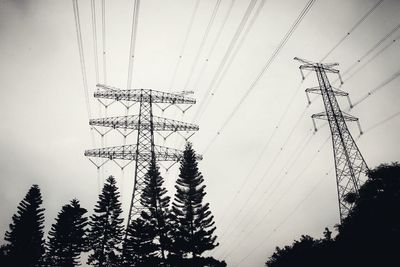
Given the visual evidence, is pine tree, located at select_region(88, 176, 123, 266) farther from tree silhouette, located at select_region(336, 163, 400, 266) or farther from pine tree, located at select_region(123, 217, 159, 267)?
tree silhouette, located at select_region(336, 163, 400, 266)

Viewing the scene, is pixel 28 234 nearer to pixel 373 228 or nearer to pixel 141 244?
pixel 141 244

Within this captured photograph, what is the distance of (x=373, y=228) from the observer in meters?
25.7

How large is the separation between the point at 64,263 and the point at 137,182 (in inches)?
915

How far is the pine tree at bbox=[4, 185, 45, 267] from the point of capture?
35844 mm

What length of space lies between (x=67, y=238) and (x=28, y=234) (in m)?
5.72

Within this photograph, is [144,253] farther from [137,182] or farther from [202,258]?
[137,182]

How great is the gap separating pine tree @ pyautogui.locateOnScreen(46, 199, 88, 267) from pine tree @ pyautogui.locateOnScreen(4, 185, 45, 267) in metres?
1.71

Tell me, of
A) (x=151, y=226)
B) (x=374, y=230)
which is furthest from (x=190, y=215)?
(x=374, y=230)

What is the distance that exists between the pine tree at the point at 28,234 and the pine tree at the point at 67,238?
1.71 metres

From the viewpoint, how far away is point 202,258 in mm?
26172

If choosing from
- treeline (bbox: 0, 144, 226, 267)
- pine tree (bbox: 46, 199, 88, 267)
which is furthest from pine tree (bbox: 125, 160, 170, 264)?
pine tree (bbox: 46, 199, 88, 267)

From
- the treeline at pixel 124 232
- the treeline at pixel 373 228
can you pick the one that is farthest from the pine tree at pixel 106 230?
the treeline at pixel 373 228

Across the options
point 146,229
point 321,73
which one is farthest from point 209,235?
point 321,73

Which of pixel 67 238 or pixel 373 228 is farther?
pixel 67 238
